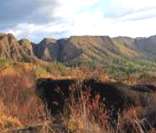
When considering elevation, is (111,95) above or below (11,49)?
above

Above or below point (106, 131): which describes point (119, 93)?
below

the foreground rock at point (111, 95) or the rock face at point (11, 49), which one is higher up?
the foreground rock at point (111, 95)

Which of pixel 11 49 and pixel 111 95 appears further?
pixel 11 49

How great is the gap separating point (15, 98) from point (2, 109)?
342cm

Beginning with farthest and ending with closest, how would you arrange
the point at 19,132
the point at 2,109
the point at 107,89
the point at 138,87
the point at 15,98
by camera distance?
the point at 107,89 < the point at 138,87 < the point at 15,98 < the point at 2,109 < the point at 19,132

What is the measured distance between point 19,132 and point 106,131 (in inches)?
52.9

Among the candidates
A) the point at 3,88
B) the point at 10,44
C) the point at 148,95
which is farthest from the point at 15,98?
the point at 10,44

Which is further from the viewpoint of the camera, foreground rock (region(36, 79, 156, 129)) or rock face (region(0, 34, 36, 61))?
rock face (region(0, 34, 36, 61))

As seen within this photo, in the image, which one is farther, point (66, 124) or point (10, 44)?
point (10, 44)

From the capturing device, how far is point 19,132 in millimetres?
7199

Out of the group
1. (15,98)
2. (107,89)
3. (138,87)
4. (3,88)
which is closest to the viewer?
(15,98)

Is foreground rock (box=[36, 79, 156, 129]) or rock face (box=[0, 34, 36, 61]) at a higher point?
foreground rock (box=[36, 79, 156, 129])

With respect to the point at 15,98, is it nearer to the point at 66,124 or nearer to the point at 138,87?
the point at 138,87

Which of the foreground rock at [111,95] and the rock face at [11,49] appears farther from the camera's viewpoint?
the rock face at [11,49]
